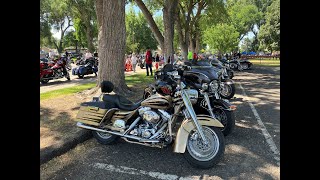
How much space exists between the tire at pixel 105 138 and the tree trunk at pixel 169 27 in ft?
35.1

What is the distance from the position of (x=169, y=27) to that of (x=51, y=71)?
7023 mm

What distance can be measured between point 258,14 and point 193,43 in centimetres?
4074

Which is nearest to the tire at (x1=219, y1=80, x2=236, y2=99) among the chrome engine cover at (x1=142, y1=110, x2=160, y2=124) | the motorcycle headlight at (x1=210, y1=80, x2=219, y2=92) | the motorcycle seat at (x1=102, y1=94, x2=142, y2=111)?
the motorcycle headlight at (x1=210, y1=80, x2=219, y2=92)

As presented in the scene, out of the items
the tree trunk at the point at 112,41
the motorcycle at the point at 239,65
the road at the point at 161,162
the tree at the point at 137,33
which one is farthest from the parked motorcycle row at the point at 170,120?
the tree at the point at 137,33

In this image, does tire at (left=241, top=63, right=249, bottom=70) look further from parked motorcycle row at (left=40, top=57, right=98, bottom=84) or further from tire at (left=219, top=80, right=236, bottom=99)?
tire at (left=219, top=80, right=236, bottom=99)

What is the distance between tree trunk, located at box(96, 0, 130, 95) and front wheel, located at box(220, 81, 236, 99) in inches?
136

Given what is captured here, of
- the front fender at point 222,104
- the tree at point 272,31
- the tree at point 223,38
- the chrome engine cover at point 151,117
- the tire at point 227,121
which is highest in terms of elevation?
the tree at point 272,31

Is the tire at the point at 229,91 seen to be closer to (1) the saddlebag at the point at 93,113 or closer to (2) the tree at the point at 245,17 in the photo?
(1) the saddlebag at the point at 93,113

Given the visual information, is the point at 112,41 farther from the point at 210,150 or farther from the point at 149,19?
the point at 149,19

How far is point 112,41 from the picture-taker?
816 centimetres

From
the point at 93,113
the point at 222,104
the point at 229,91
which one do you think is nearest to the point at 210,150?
the point at 222,104

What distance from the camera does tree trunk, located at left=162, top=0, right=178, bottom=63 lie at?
15109 mm

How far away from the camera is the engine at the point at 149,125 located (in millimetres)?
4078
